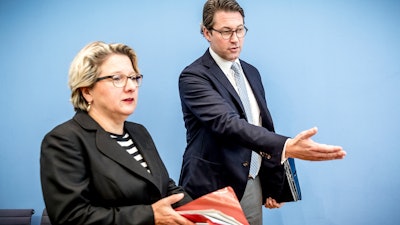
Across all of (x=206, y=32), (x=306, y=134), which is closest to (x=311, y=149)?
(x=306, y=134)

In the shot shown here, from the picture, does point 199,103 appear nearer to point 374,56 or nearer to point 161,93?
point 161,93

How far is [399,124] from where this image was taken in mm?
3121

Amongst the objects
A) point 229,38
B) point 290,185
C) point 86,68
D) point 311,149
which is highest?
point 229,38

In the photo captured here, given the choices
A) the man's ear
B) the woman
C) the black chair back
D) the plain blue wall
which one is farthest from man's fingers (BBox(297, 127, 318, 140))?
the black chair back

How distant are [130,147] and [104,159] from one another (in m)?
0.18

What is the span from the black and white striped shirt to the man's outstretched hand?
0.55m

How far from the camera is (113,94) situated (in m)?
1.69

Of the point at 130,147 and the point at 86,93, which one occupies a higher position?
the point at 86,93

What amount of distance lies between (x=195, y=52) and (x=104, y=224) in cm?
192

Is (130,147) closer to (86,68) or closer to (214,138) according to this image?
(86,68)

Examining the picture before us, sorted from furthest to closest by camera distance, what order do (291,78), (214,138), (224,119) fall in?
(291,78)
(214,138)
(224,119)

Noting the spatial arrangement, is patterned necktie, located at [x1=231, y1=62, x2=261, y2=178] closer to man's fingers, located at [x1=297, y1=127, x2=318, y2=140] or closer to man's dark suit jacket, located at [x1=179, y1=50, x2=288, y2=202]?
man's dark suit jacket, located at [x1=179, y1=50, x2=288, y2=202]

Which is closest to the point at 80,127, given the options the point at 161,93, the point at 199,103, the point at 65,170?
the point at 65,170

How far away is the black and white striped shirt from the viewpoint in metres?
1.73
